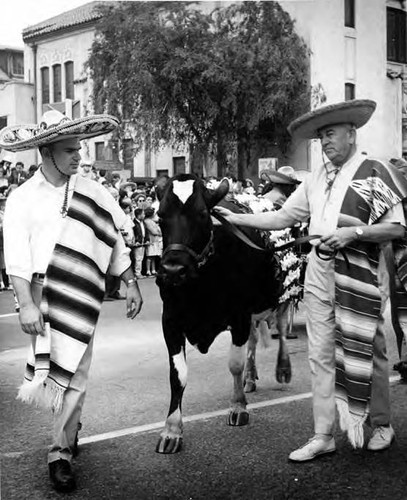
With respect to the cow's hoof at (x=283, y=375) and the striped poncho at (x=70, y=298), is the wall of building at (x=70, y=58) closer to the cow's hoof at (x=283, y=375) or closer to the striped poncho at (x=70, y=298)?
the cow's hoof at (x=283, y=375)

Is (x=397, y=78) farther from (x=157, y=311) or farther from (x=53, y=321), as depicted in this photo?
(x=53, y=321)

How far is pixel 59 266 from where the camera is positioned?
4.65 m

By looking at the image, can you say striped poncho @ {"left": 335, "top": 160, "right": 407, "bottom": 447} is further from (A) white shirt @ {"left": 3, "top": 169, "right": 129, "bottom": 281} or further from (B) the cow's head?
(A) white shirt @ {"left": 3, "top": 169, "right": 129, "bottom": 281}

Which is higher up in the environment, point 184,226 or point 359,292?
point 184,226

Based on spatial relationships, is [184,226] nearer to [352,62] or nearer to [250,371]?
[250,371]

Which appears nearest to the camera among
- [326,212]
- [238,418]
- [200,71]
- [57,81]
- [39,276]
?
[39,276]

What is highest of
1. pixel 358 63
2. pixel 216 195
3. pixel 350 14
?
pixel 350 14

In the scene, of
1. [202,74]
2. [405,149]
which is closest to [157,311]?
[202,74]

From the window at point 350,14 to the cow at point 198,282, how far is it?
26596 millimetres

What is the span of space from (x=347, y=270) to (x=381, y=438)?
3.73 ft

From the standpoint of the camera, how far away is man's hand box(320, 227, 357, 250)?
4645mm

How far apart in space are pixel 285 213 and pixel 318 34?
26.4 meters

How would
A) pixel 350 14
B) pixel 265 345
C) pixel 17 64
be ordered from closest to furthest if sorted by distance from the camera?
pixel 265 345 → pixel 350 14 → pixel 17 64

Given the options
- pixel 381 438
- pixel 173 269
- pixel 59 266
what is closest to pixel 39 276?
pixel 59 266
